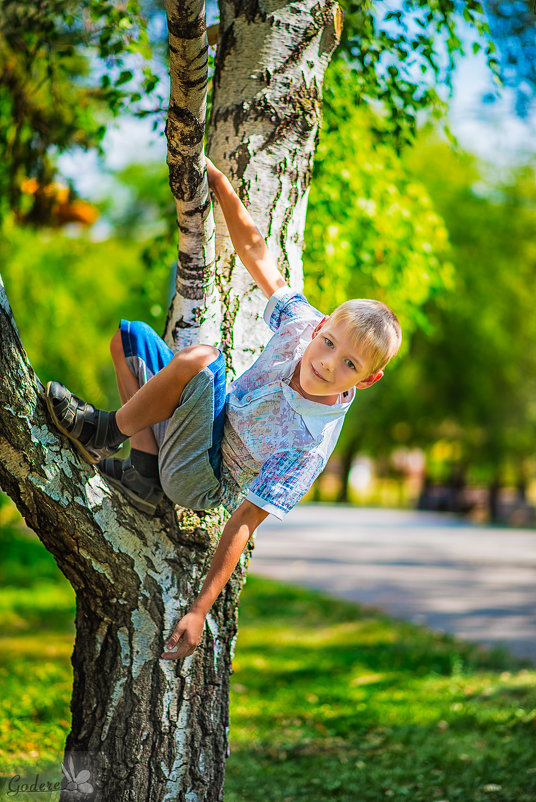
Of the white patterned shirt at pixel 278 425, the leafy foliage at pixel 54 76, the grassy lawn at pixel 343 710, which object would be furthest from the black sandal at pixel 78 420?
the leafy foliage at pixel 54 76

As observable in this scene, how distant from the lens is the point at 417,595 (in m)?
9.40

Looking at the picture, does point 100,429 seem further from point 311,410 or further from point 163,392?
point 311,410

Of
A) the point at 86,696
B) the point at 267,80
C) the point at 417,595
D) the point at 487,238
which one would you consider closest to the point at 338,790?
the point at 86,696

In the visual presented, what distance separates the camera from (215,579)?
2.55 metres

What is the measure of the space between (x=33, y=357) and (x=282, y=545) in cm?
591

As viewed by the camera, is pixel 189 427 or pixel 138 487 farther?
pixel 138 487

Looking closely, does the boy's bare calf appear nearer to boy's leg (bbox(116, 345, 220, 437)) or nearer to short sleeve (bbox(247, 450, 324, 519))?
boy's leg (bbox(116, 345, 220, 437))

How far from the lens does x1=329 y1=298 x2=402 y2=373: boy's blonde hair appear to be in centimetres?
262

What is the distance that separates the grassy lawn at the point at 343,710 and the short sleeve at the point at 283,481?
1989mm

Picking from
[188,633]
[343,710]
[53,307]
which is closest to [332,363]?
[188,633]

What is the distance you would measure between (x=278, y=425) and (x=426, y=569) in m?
9.14

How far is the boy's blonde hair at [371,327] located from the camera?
262 centimetres

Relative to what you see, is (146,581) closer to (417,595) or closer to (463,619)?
(463,619)

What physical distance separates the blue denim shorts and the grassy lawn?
70.0 inches
